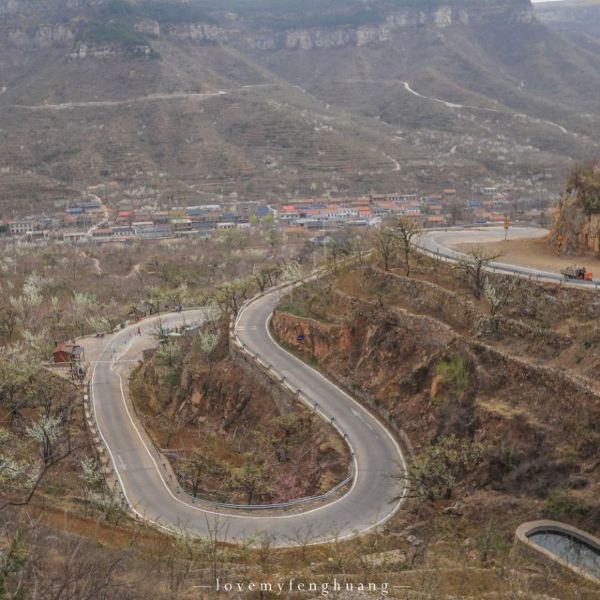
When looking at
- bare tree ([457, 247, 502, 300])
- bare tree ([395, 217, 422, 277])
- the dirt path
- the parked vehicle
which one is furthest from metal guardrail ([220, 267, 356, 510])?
the dirt path

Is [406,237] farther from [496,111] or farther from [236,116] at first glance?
[496,111]

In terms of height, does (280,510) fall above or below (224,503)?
above

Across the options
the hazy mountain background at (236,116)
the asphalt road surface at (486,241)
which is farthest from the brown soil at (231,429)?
the hazy mountain background at (236,116)

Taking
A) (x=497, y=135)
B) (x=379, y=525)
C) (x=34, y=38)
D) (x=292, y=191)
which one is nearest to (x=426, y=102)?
(x=497, y=135)

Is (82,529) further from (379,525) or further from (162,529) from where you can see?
(379,525)

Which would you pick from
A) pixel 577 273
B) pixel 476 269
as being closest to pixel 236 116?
pixel 476 269
